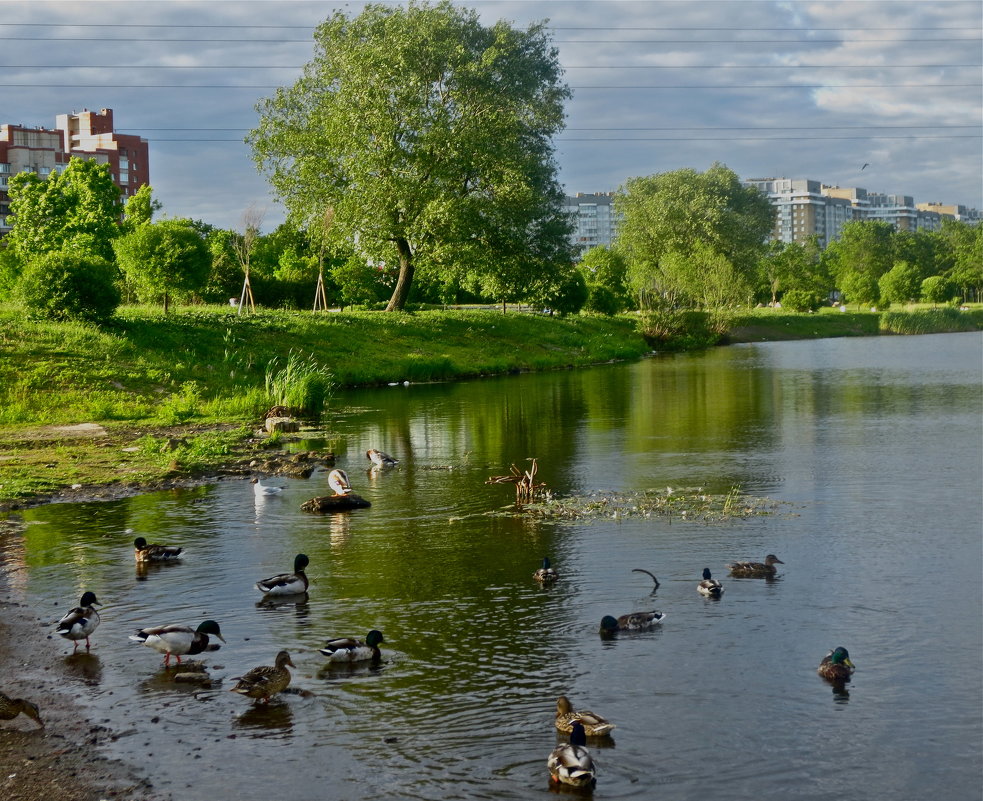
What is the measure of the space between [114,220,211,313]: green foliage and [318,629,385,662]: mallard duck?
152ft

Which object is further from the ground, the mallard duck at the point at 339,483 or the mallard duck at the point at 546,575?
the mallard duck at the point at 339,483

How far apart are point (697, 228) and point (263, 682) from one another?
11101cm

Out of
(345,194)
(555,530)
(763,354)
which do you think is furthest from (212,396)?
(763,354)

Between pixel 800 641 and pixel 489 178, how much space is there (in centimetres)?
5411

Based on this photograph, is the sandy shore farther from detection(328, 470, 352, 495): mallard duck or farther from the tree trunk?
the tree trunk

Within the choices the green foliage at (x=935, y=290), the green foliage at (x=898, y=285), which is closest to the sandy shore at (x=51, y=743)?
the green foliage at (x=898, y=285)

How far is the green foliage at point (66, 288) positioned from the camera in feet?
140

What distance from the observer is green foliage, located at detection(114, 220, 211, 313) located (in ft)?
182

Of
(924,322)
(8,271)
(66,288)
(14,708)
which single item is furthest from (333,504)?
(924,322)

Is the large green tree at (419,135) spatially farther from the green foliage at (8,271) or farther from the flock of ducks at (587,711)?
the flock of ducks at (587,711)

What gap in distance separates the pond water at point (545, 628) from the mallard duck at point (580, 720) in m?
0.17

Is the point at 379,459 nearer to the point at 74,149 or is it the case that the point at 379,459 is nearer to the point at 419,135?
the point at 419,135

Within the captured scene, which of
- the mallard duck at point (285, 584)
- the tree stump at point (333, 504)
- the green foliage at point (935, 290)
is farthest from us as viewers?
the green foliage at point (935, 290)

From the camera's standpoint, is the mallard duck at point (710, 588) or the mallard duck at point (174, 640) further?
the mallard duck at point (710, 588)
